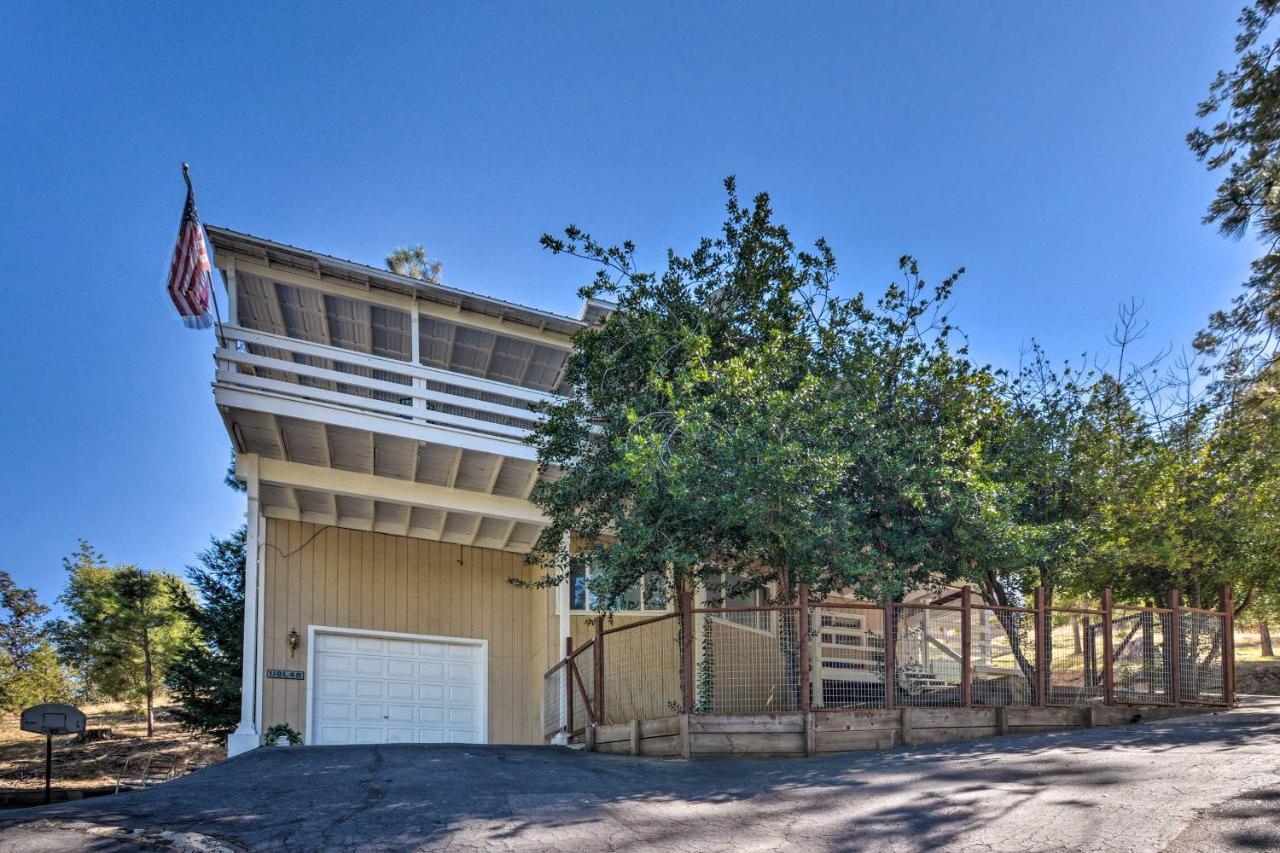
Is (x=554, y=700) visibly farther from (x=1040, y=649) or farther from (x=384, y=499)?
(x=1040, y=649)

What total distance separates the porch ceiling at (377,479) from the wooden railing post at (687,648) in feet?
13.1

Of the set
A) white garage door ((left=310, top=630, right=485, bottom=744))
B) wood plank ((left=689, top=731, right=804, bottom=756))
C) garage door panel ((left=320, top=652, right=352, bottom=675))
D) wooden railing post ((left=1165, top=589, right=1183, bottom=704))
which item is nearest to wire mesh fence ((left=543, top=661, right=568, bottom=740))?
white garage door ((left=310, top=630, right=485, bottom=744))

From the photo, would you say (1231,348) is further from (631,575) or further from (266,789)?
(266,789)

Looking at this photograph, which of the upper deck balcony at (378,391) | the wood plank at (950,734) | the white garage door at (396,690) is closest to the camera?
the wood plank at (950,734)

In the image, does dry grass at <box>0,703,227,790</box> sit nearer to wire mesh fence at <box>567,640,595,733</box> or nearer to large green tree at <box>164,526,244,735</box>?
large green tree at <box>164,526,244,735</box>

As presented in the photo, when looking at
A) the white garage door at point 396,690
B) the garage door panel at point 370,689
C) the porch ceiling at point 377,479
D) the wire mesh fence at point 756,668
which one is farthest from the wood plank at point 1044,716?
the garage door panel at point 370,689

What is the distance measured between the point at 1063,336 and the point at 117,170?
28501mm

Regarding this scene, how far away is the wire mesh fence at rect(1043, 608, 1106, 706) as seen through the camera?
36.7ft

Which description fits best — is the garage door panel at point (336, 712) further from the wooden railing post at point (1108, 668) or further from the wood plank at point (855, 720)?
the wooden railing post at point (1108, 668)

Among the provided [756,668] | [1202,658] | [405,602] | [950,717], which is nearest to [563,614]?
[405,602]

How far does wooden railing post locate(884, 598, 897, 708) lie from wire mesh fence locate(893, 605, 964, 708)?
37 mm

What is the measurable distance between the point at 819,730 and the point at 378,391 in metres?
8.21

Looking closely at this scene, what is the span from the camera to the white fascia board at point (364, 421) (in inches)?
483

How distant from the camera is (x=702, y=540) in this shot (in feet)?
33.2
